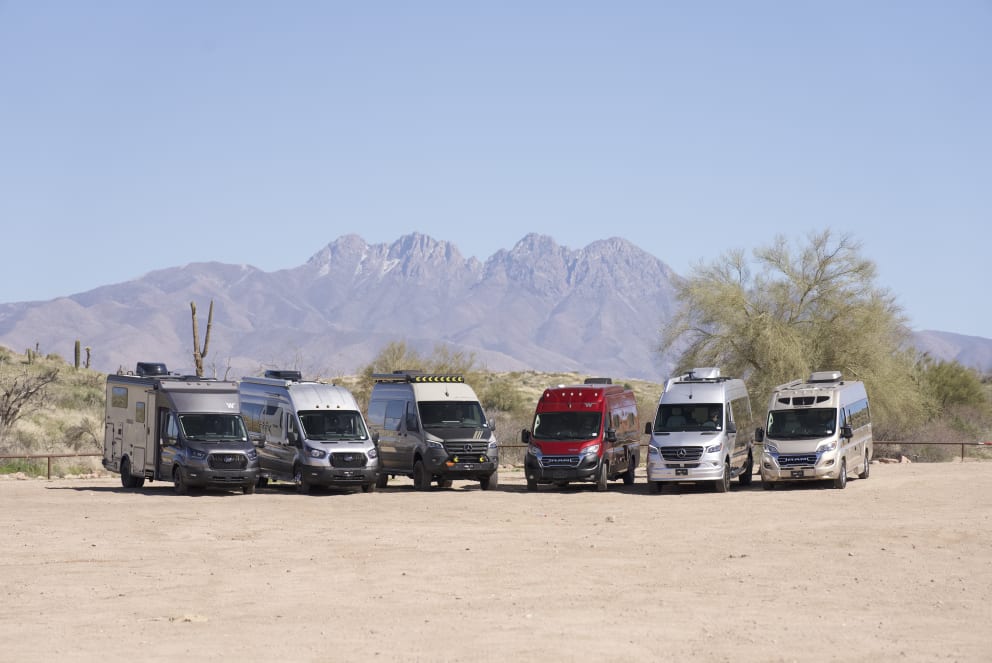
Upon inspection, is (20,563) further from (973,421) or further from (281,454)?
(973,421)

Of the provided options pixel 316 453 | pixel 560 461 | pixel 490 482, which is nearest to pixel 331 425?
pixel 316 453

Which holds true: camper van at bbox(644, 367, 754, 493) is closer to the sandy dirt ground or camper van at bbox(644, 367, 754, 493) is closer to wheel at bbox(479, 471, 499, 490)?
the sandy dirt ground

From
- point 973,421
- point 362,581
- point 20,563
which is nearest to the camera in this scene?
point 362,581

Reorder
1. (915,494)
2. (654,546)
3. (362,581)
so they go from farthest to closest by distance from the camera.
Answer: (915,494), (654,546), (362,581)

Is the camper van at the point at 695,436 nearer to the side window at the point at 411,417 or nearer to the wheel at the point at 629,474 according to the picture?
the wheel at the point at 629,474

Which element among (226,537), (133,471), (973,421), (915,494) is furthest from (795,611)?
(973,421)

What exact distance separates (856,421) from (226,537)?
1861 centimetres

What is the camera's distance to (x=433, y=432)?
105 ft

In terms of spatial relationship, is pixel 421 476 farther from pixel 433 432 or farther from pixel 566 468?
pixel 566 468

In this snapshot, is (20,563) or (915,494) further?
(915,494)

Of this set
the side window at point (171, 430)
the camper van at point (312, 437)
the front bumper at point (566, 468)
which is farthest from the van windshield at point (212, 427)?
the front bumper at point (566, 468)

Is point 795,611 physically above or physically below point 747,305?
below

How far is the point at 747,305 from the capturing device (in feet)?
161

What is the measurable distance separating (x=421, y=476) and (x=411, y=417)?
1483mm
